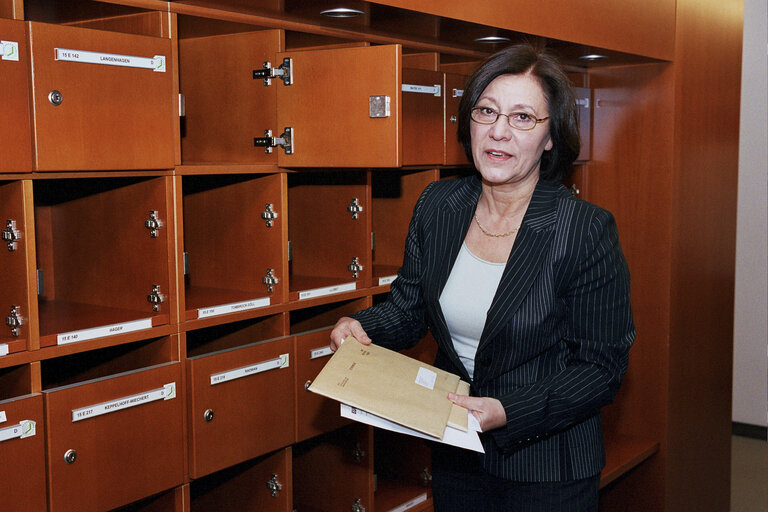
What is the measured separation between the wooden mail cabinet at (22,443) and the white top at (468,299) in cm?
92

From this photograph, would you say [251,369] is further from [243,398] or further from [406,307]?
[406,307]

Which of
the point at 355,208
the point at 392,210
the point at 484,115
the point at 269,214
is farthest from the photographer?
the point at 392,210

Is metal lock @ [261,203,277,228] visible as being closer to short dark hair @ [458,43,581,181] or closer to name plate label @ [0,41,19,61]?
short dark hair @ [458,43,581,181]

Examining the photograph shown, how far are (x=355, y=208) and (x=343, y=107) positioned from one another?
53 centimetres

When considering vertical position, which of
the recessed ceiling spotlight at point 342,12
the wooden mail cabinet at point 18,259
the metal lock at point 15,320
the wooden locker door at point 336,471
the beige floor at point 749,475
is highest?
the recessed ceiling spotlight at point 342,12

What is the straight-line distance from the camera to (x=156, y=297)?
2119 millimetres

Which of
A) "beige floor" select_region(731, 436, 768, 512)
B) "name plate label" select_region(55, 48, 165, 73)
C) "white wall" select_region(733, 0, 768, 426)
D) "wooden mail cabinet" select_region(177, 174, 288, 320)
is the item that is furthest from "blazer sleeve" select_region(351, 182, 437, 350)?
"white wall" select_region(733, 0, 768, 426)

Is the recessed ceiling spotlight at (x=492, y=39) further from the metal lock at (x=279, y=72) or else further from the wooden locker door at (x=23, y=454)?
the wooden locker door at (x=23, y=454)

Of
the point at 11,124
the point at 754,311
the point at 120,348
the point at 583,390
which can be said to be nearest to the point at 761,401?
the point at 754,311

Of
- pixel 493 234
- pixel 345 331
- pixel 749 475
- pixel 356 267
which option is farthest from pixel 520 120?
pixel 749 475

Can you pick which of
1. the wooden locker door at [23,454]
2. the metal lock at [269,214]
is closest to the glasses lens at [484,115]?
the metal lock at [269,214]

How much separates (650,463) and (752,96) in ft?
8.75

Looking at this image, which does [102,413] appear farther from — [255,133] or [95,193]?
[255,133]

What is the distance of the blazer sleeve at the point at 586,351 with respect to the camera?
73.7 inches
